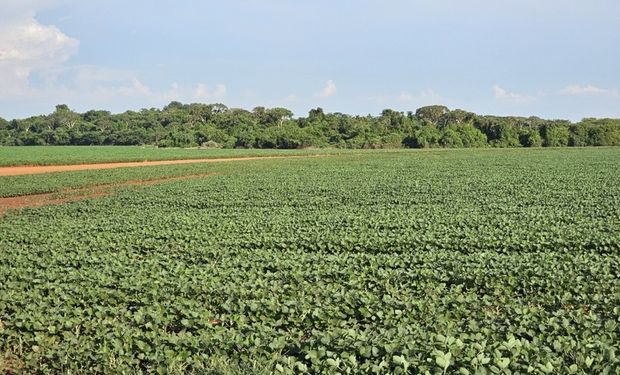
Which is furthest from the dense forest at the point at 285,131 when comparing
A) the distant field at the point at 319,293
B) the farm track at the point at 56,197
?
the distant field at the point at 319,293

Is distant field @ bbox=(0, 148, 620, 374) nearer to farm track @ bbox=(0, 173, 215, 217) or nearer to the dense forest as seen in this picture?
farm track @ bbox=(0, 173, 215, 217)

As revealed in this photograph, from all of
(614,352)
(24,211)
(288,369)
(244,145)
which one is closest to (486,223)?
(614,352)

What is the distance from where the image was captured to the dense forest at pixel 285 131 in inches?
4734

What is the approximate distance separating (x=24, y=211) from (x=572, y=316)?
2267 cm

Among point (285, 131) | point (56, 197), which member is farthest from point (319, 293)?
point (285, 131)

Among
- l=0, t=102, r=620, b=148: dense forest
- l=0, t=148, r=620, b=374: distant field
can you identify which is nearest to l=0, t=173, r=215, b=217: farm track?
l=0, t=148, r=620, b=374: distant field

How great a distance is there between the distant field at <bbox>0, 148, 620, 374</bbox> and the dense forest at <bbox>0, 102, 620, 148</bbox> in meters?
100

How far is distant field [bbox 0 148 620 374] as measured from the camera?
5730 mm

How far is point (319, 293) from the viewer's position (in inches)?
327

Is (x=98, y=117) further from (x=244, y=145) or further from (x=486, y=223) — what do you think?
(x=486, y=223)

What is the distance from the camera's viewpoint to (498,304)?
7.99 m

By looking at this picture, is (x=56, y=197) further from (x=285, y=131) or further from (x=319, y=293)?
(x=285, y=131)

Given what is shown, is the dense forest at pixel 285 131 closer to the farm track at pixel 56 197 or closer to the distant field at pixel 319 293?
the farm track at pixel 56 197

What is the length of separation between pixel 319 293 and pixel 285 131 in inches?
4413
